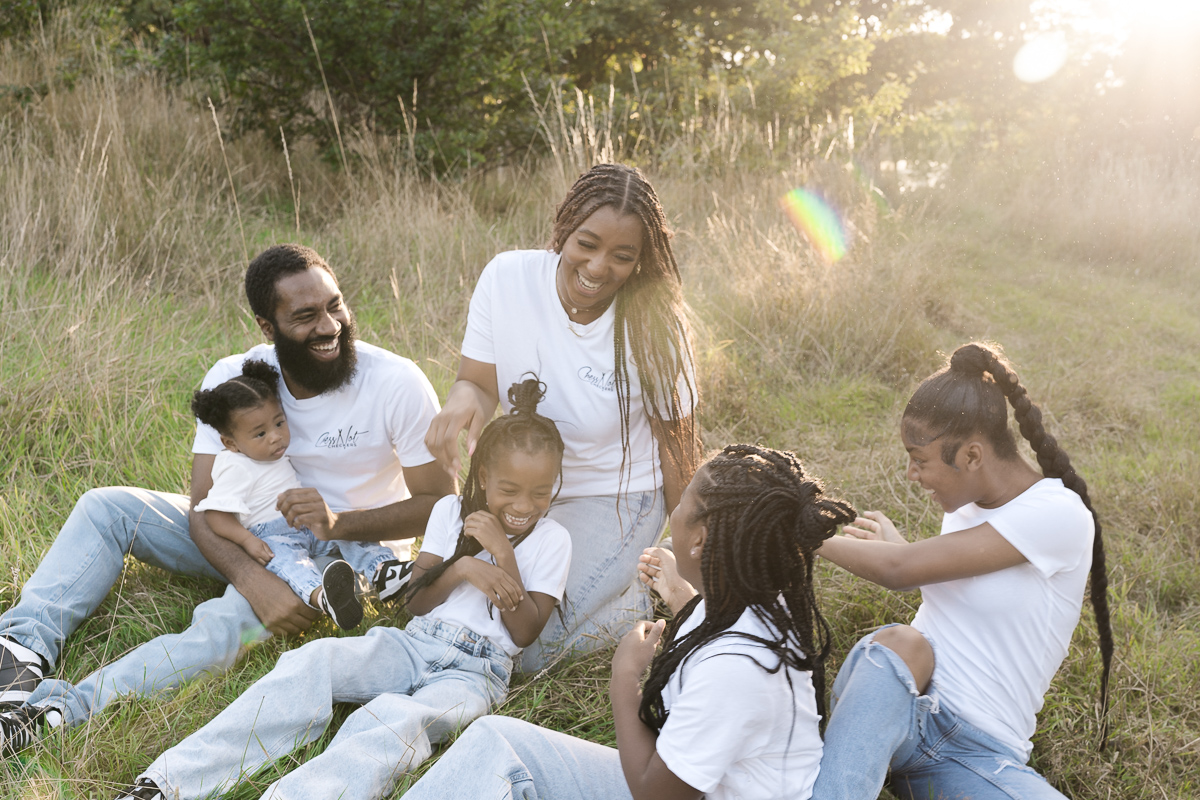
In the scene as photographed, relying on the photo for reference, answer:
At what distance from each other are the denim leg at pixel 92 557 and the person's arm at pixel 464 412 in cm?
93

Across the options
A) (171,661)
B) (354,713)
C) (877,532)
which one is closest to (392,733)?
(354,713)

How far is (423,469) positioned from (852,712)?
5.10 feet

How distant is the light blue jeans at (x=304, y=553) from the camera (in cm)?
273

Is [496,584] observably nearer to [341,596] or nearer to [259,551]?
[341,596]

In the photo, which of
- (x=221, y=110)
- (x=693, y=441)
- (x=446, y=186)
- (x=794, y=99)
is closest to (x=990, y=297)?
(x=794, y=99)

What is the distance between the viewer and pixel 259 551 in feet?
9.16

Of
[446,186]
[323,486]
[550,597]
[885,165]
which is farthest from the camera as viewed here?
[885,165]

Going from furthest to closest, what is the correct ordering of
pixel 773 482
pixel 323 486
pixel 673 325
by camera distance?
pixel 323 486 → pixel 673 325 → pixel 773 482

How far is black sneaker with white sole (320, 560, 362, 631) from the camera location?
2586 mm

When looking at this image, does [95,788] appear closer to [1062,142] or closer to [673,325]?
[673,325]

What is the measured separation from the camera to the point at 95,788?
6.98 feet

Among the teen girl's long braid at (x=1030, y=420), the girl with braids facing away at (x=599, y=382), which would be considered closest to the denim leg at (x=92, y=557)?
the girl with braids facing away at (x=599, y=382)

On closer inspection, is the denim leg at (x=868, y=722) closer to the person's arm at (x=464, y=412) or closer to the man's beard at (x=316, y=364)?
the person's arm at (x=464, y=412)

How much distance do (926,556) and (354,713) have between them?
1.42 m
